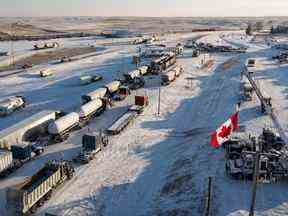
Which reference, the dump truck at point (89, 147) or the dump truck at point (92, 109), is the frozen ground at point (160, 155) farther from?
the dump truck at point (92, 109)

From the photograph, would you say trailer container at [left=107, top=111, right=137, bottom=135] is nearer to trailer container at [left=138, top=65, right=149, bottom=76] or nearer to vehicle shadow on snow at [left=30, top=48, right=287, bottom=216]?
vehicle shadow on snow at [left=30, top=48, right=287, bottom=216]

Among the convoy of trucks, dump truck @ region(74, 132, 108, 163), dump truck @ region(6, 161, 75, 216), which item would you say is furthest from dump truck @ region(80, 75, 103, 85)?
dump truck @ region(6, 161, 75, 216)

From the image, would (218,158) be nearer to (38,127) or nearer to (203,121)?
(203,121)

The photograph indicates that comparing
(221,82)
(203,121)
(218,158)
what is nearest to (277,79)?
(221,82)

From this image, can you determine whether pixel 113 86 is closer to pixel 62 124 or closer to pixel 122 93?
pixel 122 93

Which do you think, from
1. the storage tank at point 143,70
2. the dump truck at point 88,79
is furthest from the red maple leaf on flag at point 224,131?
the storage tank at point 143,70
